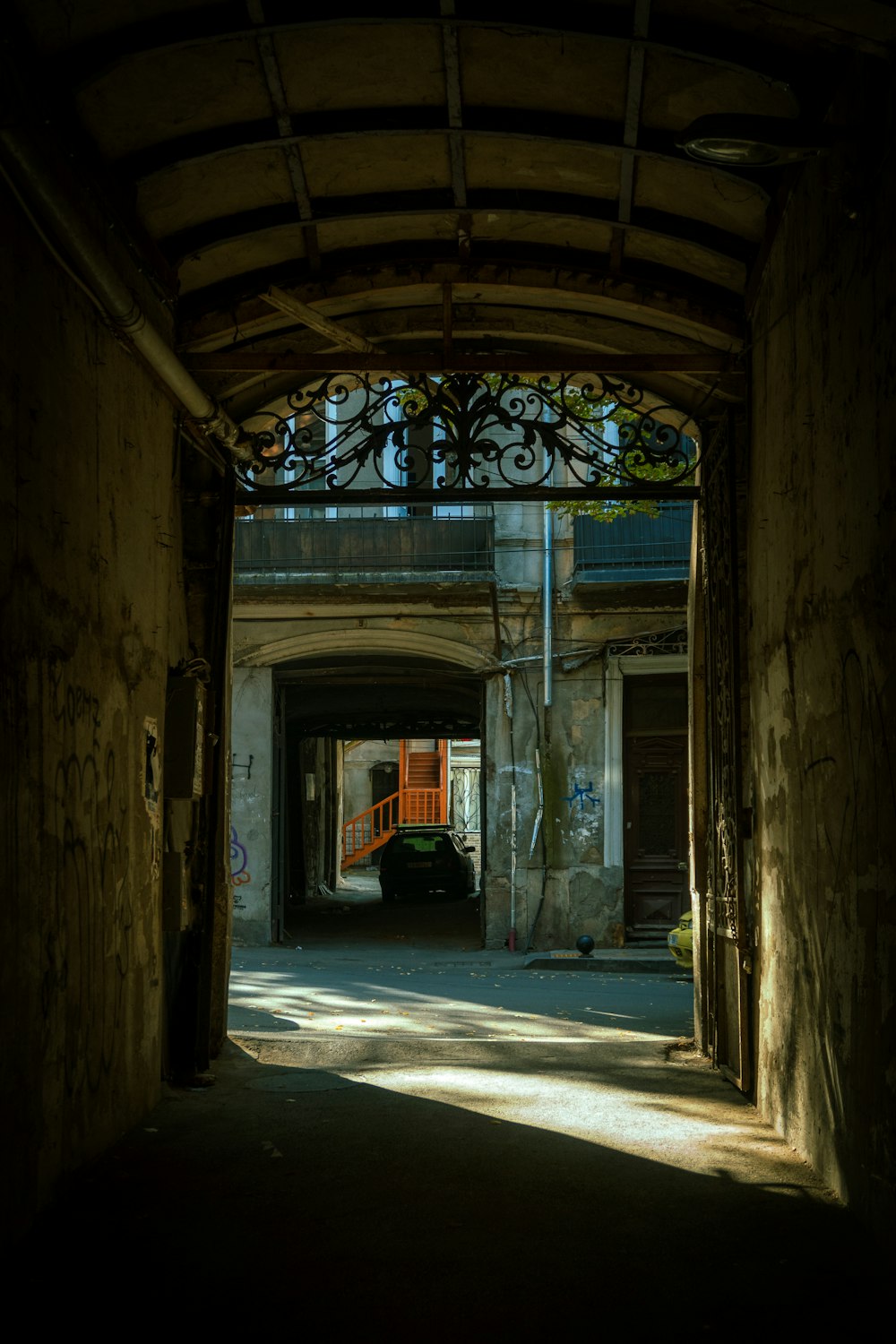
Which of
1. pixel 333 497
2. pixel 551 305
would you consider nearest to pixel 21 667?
pixel 333 497

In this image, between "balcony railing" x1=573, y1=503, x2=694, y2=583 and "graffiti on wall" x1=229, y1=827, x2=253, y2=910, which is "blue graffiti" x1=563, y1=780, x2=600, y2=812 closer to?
"balcony railing" x1=573, y1=503, x2=694, y2=583

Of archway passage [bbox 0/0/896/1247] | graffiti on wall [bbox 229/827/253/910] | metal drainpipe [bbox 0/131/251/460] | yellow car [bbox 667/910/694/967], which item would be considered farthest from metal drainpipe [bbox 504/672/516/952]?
metal drainpipe [bbox 0/131/251/460]

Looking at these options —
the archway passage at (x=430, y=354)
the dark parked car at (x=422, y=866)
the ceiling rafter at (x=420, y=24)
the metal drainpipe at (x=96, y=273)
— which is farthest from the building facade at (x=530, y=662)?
the ceiling rafter at (x=420, y=24)

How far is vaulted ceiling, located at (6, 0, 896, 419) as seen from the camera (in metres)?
5.29

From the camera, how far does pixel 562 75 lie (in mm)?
5832

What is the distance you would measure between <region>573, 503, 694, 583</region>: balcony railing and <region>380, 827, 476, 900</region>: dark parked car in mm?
9329

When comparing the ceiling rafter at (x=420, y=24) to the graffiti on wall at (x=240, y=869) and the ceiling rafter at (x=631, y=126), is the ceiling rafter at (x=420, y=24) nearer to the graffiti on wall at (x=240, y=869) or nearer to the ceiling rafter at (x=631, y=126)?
the ceiling rafter at (x=631, y=126)

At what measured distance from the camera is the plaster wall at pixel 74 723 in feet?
15.8

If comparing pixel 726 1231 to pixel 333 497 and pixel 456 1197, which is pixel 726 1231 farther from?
pixel 333 497

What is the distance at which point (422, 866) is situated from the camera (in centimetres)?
2723

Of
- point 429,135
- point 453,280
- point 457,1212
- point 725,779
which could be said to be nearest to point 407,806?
point 725,779

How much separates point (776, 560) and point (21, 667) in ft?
11.9

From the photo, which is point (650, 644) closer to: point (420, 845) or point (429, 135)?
point (420, 845)

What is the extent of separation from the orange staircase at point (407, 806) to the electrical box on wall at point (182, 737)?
3234 cm
